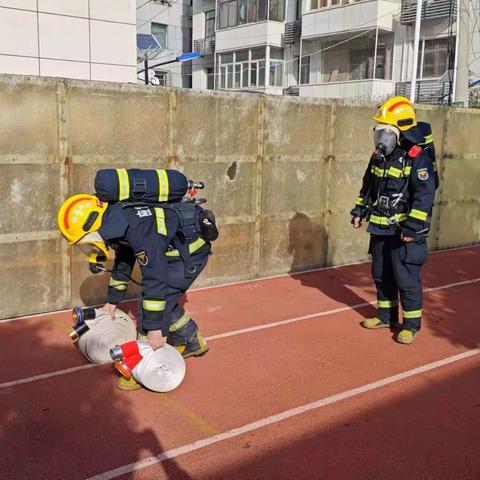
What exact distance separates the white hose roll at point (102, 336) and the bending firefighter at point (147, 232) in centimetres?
32

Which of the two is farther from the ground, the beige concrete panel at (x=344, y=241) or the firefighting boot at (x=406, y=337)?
the beige concrete panel at (x=344, y=241)

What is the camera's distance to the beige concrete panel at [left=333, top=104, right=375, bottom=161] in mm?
9070

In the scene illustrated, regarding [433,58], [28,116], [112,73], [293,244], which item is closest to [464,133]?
[293,244]

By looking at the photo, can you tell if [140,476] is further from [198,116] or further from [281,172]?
[281,172]

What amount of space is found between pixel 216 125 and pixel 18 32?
21.1 feet

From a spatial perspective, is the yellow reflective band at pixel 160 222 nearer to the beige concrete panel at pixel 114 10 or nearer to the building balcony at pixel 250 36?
the beige concrete panel at pixel 114 10

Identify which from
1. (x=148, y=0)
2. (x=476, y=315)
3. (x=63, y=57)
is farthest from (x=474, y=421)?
(x=148, y=0)

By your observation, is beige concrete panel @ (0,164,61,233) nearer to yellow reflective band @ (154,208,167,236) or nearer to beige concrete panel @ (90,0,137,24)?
yellow reflective band @ (154,208,167,236)

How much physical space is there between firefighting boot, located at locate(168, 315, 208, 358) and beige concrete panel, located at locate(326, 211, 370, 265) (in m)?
4.33

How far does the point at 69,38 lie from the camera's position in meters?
12.6

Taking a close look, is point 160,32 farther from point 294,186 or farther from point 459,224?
point 294,186

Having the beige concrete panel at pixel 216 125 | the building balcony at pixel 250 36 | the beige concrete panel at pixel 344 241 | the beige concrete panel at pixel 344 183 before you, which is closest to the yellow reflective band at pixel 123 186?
the beige concrete panel at pixel 216 125

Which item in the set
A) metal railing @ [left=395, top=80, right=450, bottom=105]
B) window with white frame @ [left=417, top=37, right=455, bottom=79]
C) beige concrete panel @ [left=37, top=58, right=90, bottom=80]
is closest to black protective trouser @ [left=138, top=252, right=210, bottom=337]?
beige concrete panel @ [left=37, top=58, right=90, bottom=80]

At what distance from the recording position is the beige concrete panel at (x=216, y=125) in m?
7.52
